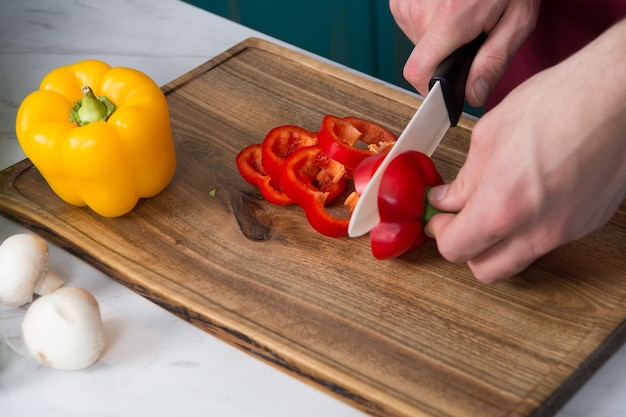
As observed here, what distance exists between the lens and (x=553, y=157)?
1.09 metres

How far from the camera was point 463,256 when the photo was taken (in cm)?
125

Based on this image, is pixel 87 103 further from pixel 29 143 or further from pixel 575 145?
pixel 575 145

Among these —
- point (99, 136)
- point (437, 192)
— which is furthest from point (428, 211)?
point (99, 136)

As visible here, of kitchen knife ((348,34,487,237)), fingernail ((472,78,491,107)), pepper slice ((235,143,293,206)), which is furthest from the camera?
pepper slice ((235,143,293,206))

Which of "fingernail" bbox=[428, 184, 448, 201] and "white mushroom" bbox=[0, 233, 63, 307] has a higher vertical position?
"fingernail" bbox=[428, 184, 448, 201]

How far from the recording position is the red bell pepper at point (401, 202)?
4.30ft

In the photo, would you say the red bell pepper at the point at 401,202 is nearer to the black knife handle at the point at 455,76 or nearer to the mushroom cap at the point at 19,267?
the black knife handle at the point at 455,76

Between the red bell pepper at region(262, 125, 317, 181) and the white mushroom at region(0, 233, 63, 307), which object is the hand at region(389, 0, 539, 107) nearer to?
the red bell pepper at region(262, 125, 317, 181)

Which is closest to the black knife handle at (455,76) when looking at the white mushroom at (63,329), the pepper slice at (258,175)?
the pepper slice at (258,175)

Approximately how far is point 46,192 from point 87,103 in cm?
22

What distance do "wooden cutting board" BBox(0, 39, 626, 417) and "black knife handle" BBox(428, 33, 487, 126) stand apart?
0.22m

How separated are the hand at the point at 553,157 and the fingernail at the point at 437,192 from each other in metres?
0.10

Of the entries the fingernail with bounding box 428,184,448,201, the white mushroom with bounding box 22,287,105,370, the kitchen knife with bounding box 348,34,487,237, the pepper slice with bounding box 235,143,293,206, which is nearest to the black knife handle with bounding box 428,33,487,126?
the kitchen knife with bounding box 348,34,487,237

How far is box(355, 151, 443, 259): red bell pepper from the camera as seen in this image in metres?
1.31
